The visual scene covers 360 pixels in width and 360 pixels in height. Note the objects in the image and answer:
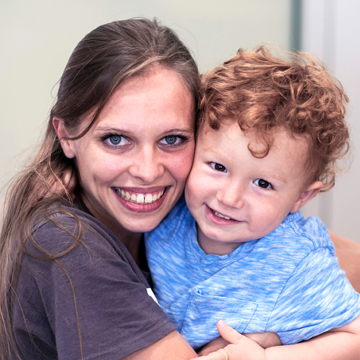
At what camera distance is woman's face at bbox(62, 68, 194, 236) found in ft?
3.55

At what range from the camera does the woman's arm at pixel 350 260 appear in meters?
1.59

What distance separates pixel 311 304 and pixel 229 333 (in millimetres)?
211

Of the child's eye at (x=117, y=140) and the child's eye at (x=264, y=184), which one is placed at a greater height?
the child's eye at (x=117, y=140)

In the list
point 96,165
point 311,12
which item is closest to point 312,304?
point 96,165

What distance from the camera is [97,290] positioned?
0.95 metres

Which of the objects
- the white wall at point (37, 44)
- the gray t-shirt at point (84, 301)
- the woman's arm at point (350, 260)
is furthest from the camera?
the white wall at point (37, 44)

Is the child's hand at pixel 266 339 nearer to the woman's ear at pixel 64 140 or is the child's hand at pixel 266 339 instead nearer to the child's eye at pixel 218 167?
the child's eye at pixel 218 167

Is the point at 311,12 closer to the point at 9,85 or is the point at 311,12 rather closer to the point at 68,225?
the point at 9,85

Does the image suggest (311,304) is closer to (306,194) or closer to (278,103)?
(306,194)

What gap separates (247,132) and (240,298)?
0.43m

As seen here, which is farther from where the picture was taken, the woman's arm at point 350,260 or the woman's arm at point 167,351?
the woman's arm at point 350,260

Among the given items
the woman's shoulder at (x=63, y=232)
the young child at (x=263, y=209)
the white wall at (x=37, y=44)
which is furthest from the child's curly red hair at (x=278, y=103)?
the white wall at (x=37, y=44)

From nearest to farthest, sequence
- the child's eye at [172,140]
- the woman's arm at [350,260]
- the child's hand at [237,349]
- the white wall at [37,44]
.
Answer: the child's hand at [237,349] < the child's eye at [172,140] < the woman's arm at [350,260] < the white wall at [37,44]

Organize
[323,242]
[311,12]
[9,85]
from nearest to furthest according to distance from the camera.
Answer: [323,242], [9,85], [311,12]
